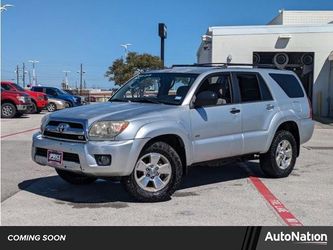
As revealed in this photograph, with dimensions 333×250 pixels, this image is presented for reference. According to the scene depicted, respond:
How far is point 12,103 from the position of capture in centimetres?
2419

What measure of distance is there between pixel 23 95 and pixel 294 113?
1765 centimetres

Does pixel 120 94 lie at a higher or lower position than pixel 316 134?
higher

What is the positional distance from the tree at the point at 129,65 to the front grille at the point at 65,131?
43432mm

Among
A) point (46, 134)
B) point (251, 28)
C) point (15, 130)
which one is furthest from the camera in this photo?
point (251, 28)

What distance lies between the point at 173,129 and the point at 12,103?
18.6 meters

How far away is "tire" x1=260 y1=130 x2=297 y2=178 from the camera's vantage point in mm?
8742

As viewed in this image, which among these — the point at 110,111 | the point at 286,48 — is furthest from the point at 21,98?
the point at 110,111

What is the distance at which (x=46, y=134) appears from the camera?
7.21 m

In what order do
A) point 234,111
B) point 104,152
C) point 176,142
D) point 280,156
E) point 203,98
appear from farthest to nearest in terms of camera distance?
1. point 280,156
2. point 234,111
3. point 203,98
4. point 176,142
5. point 104,152

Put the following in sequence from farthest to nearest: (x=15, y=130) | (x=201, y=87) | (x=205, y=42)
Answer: (x=205, y=42) < (x=15, y=130) < (x=201, y=87)

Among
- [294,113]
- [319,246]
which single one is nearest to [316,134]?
[294,113]

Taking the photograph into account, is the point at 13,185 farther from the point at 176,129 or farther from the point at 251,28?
the point at 251,28

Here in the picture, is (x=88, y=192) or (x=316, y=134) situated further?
(x=316, y=134)

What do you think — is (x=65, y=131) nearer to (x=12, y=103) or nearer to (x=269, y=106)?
(x=269, y=106)
